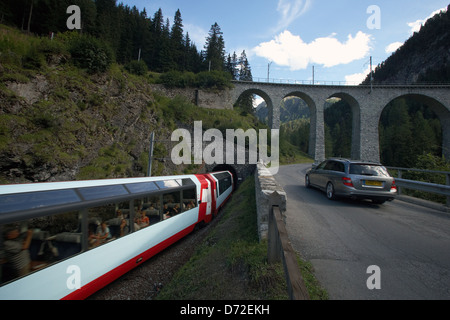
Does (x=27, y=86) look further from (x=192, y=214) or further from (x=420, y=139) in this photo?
(x=420, y=139)

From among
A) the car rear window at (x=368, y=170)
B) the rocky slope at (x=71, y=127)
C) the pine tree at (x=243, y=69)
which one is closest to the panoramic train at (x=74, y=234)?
the car rear window at (x=368, y=170)

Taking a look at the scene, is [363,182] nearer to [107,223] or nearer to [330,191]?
[330,191]

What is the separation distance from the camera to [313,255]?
3.77m

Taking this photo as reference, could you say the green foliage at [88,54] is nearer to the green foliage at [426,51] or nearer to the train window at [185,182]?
the train window at [185,182]

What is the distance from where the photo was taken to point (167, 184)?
279 inches

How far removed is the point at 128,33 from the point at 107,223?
6635 cm

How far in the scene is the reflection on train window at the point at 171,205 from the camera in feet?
21.8


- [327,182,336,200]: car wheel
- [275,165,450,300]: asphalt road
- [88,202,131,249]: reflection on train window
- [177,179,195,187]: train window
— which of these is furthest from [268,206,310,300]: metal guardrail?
[327,182,336,200]: car wheel

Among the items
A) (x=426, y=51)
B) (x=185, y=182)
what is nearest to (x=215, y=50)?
(x=185, y=182)

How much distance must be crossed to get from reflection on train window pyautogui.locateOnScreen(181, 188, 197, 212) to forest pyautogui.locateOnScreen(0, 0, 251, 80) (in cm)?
1806

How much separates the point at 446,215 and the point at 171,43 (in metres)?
65.6

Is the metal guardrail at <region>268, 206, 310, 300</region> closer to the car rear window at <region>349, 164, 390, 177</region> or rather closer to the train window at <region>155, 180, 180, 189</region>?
the train window at <region>155, 180, 180, 189</region>

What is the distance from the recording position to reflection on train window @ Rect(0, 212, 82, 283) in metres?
2.89

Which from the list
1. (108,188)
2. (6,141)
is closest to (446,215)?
(108,188)
